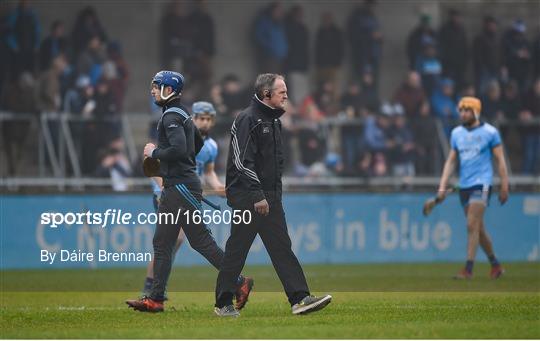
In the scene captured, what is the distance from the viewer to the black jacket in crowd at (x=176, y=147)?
1255 centimetres

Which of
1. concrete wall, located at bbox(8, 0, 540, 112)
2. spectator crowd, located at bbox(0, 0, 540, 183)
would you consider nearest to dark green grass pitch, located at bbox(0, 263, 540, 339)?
spectator crowd, located at bbox(0, 0, 540, 183)

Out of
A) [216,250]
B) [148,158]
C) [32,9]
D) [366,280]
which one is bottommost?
[366,280]

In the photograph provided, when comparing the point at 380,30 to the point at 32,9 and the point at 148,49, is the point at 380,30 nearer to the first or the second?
the point at 148,49

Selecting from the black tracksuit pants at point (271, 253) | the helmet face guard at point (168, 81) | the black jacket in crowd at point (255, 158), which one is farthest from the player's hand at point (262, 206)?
the helmet face guard at point (168, 81)

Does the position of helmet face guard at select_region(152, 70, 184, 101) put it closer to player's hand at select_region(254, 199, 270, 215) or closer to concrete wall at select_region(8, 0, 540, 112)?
player's hand at select_region(254, 199, 270, 215)

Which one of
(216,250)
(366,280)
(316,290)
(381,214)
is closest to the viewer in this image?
(216,250)

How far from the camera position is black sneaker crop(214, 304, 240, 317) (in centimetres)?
1231

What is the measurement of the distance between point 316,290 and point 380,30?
38.2 ft

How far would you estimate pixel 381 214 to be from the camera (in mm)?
23438

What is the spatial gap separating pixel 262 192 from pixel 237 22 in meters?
14.6

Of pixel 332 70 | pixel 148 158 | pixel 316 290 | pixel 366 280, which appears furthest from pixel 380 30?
pixel 148 158

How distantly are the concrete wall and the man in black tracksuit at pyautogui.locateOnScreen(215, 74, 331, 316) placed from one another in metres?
12.8

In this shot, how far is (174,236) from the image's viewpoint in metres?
12.8

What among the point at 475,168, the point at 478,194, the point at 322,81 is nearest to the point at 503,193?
the point at 478,194
